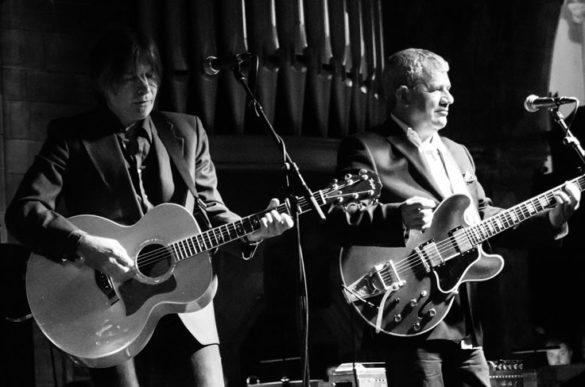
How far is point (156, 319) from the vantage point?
13.7ft

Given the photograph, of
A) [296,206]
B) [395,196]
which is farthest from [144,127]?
[395,196]

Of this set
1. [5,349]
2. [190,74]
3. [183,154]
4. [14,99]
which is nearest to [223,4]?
[190,74]

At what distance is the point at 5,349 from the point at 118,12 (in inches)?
89.5

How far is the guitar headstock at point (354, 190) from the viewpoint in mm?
4262

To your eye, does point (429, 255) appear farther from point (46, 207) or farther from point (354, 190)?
point (46, 207)

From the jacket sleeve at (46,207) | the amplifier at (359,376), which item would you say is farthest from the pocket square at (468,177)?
the jacket sleeve at (46,207)

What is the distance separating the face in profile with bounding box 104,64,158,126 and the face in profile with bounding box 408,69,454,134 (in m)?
1.17

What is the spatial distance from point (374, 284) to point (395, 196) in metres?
0.40

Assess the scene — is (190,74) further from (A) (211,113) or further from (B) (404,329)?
(B) (404,329)

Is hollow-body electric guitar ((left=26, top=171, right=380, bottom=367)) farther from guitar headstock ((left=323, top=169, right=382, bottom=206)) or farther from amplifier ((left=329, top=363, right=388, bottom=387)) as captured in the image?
amplifier ((left=329, top=363, right=388, bottom=387))

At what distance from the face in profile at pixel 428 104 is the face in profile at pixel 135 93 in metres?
1.17

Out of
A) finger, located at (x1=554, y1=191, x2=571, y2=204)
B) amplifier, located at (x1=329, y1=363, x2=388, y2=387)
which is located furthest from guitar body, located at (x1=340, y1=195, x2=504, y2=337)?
amplifier, located at (x1=329, y1=363, x2=388, y2=387)

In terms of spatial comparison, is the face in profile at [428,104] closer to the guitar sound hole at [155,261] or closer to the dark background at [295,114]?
the dark background at [295,114]

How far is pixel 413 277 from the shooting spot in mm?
4492
